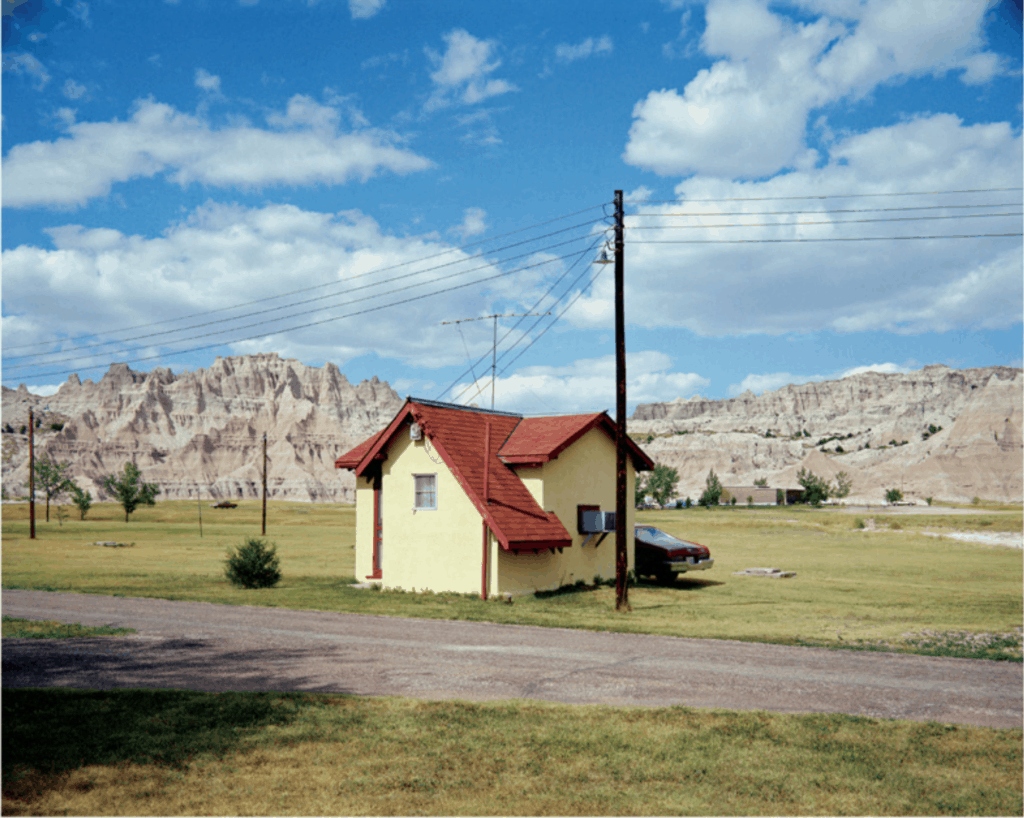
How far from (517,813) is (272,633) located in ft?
32.9

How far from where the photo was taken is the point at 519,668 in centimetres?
1192

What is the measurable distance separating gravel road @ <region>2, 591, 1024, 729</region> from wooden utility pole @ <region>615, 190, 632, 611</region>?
401 centimetres

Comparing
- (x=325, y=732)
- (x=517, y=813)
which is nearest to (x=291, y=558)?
(x=325, y=732)

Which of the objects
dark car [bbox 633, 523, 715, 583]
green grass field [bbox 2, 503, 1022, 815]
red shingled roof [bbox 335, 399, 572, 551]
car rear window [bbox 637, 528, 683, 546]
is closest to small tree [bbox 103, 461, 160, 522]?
red shingled roof [bbox 335, 399, 572, 551]

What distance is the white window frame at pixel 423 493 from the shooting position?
75.8 feet

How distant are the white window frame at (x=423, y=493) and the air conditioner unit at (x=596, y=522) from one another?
4.81 m

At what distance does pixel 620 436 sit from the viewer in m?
21.1

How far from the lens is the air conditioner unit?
24.3 m

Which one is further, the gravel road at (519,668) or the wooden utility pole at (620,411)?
the wooden utility pole at (620,411)

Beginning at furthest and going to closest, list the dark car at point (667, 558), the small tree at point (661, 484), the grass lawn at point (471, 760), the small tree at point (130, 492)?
the small tree at point (661, 484) < the small tree at point (130, 492) < the dark car at point (667, 558) < the grass lawn at point (471, 760)

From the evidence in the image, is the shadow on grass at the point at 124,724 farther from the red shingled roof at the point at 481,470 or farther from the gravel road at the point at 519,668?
the red shingled roof at the point at 481,470

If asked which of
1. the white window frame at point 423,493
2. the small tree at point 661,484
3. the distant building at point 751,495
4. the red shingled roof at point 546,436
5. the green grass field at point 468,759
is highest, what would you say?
the red shingled roof at point 546,436

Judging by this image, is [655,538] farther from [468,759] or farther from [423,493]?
[468,759]

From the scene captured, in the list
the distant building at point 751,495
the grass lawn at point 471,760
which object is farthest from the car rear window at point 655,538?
the distant building at point 751,495
